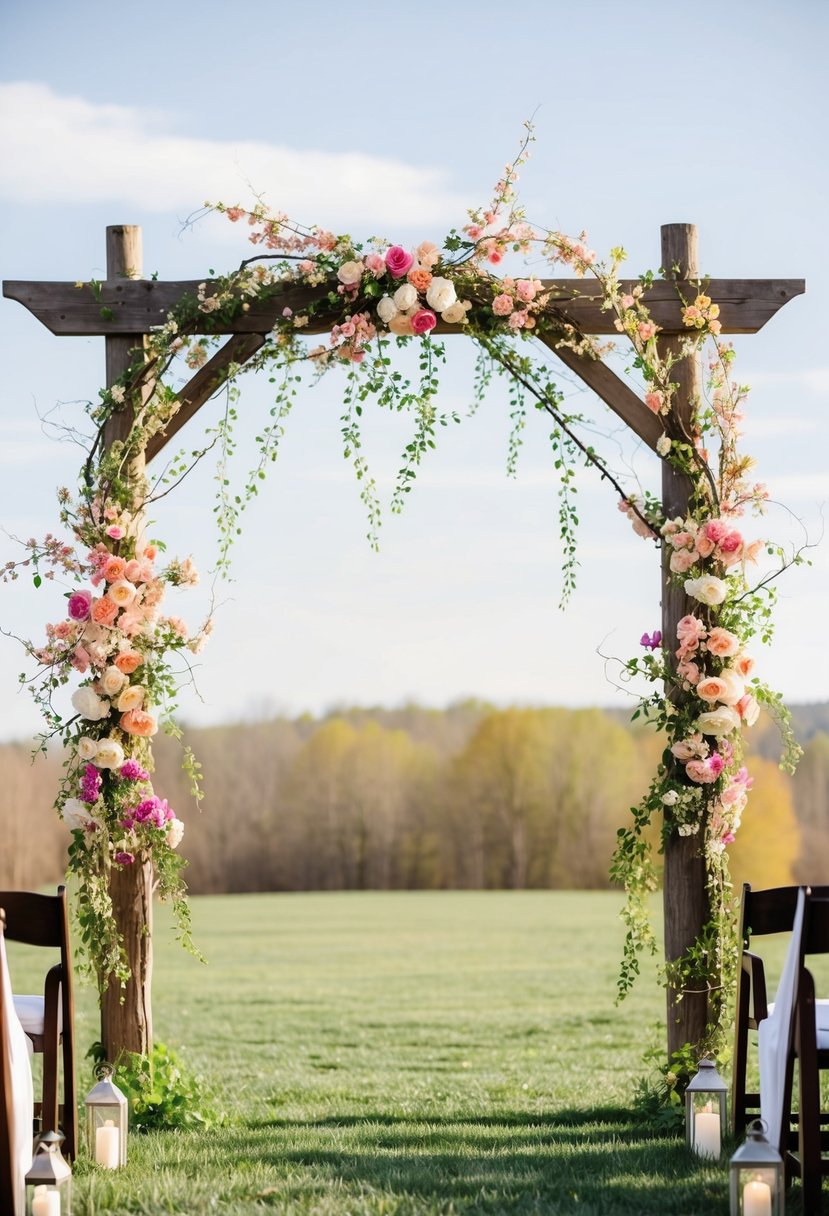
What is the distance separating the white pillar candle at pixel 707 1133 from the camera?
4047 mm

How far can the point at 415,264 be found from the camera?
5.06 m

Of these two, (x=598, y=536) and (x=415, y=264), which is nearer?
(x=415, y=264)

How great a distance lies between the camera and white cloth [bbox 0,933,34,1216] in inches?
128

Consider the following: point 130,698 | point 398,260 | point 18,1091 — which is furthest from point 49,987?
point 398,260

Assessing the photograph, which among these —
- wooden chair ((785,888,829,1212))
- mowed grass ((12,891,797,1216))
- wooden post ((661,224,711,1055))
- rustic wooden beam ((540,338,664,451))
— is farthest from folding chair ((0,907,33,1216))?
rustic wooden beam ((540,338,664,451))

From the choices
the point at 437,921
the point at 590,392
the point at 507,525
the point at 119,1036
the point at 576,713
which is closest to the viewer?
the point at 119,1036

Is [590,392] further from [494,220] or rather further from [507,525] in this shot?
[507,525]

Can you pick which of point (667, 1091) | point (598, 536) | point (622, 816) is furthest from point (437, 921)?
point (667, 1091)

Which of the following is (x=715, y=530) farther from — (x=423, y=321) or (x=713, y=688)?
(x=423, y=321)

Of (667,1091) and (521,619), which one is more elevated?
(521,619)

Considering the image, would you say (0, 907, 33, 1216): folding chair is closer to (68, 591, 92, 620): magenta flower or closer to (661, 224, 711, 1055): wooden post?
(68, 591, 92, 620): magenta flower

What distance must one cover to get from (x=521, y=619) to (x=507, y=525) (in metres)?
2.74

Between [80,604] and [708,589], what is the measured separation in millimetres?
2353

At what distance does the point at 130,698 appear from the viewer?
486cm
